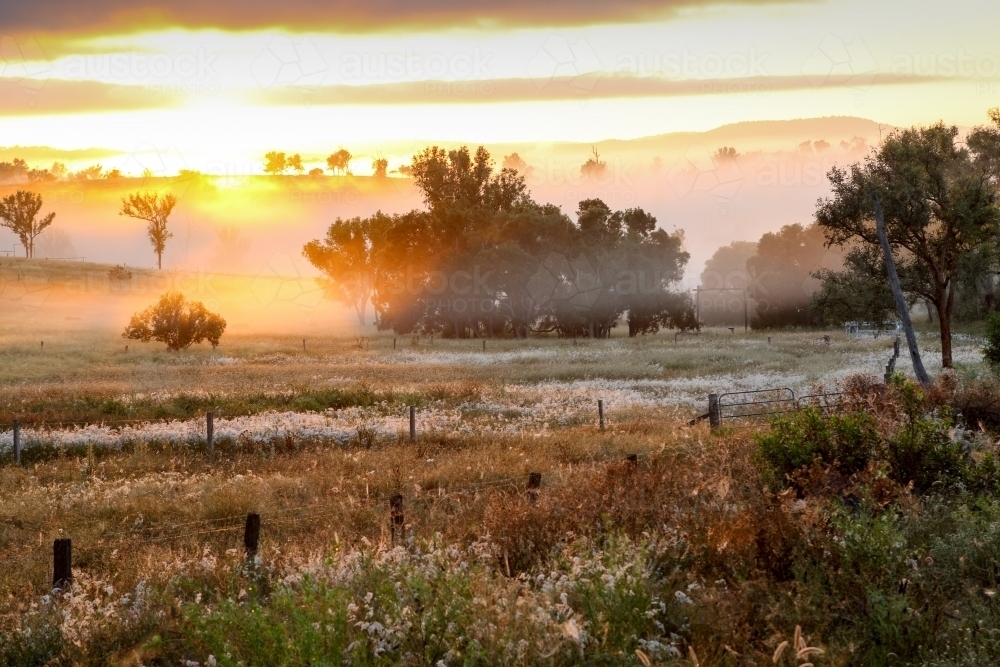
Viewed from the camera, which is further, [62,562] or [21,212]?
[21,212]

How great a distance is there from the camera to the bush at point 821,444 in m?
13.7

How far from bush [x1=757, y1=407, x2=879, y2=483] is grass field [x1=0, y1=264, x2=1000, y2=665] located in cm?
28

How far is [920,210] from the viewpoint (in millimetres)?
36938

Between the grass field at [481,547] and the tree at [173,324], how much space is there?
35.5 metres

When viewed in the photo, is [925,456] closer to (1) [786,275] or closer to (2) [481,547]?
(2) [481,547]

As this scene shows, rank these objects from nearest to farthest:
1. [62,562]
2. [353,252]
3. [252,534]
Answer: [62,562]
[252,534]
[353,252]

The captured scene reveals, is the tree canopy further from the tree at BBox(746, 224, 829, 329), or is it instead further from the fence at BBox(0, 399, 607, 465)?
the fence at BBox(0, 399, 607, 465)

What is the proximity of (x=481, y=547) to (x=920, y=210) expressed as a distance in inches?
1281

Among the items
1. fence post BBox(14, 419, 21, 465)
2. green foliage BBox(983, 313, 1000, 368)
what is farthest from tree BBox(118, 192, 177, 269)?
green foliage BBox(983, 313, 1000, 368)

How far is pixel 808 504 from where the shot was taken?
10.8 metres

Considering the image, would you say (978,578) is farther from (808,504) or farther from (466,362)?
(466,362)

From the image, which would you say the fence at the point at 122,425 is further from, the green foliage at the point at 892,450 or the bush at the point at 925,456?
the bush at the point at 925,456

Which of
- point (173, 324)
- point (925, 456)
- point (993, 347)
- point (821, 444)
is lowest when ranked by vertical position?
point (925, 456)

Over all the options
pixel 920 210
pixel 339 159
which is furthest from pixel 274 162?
pixel 920 210
